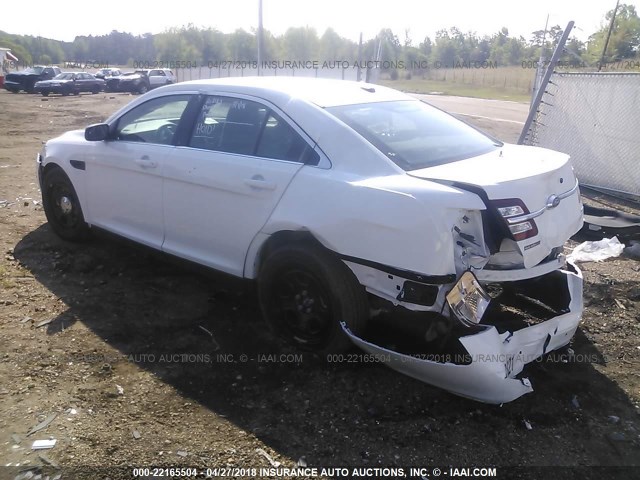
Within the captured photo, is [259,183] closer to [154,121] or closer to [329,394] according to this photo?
[329,394]

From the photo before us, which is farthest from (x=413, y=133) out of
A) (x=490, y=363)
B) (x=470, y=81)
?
(x=470, y=81)

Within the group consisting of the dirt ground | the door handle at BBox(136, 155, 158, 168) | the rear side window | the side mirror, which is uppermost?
the rear side window

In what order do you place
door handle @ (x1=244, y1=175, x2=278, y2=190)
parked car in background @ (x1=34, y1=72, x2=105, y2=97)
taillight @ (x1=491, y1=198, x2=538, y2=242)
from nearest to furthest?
1. taillight @ (x1=491, y1=198, x2=538, y2=242)
2. door handle @ (x1=244, y1=175, x2=278, y2=190)
3. parked car in background @ (x1=34, y1=72, x2=105, y2=97)

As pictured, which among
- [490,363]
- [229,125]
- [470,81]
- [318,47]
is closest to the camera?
[490,363]

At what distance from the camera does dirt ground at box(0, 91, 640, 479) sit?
2.71 m

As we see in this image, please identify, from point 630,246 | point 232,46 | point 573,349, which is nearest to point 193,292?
point 573,349

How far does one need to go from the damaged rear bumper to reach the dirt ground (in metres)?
0.19

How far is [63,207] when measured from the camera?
17.5 feet

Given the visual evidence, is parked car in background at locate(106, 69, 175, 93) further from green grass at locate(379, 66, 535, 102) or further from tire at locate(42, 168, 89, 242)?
tire at locate(42, 168, 89, 242)

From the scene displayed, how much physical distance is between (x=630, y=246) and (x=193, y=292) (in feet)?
14.1

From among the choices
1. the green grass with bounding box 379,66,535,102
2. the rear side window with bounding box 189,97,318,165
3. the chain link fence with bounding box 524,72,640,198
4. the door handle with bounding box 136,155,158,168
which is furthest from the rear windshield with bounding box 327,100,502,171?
the green grass with bounding box 379,66,535,102

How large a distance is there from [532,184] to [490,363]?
0.99 m

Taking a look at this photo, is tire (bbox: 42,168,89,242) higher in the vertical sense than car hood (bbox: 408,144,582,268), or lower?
lower

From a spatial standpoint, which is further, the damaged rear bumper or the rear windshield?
the rear windshield
